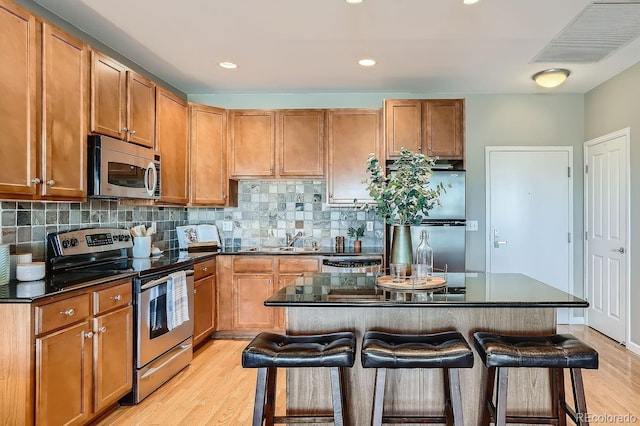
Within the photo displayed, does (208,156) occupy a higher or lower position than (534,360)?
higher

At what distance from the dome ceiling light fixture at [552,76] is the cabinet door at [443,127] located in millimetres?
713

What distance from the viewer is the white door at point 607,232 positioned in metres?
4.04

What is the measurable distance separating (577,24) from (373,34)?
1.39 metres

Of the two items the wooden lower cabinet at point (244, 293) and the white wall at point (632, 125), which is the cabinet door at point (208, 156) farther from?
the white wall at point (632, 125)

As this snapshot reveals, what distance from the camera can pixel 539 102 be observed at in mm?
4766

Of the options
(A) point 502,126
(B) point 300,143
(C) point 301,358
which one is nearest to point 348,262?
(B) point 300,143

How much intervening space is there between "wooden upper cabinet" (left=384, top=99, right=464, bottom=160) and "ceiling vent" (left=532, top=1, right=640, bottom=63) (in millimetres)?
863

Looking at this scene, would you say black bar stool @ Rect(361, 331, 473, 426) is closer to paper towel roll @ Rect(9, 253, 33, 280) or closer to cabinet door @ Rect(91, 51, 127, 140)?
paper towel roll @ Rect(9, 253, 33, 280)

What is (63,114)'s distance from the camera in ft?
8.23

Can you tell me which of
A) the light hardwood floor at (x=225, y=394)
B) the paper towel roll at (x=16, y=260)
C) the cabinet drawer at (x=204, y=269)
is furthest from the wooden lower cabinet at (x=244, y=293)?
the paper towel roll at (x=16, y=260)

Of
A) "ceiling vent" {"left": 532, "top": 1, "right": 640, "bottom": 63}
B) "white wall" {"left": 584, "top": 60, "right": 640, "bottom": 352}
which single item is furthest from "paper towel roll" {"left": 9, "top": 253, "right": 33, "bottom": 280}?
"white wall" {"left": 584, "top": 60, "right": 640, "bottom": 352}

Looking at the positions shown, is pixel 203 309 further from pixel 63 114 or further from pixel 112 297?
pixel 63 114

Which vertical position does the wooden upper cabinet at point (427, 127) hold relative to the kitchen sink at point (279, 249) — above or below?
above

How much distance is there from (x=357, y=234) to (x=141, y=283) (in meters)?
2.45
